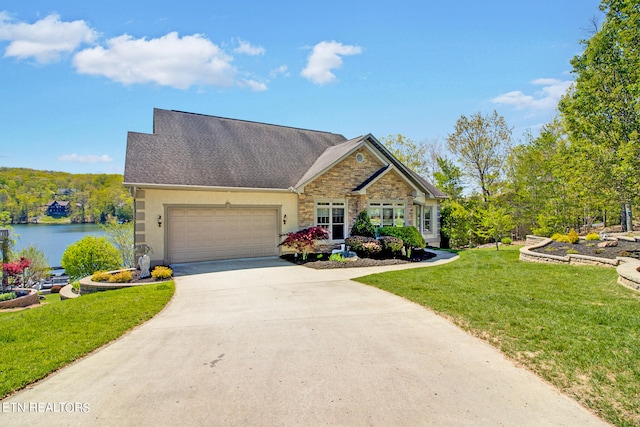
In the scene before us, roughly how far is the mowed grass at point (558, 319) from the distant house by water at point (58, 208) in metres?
54.5

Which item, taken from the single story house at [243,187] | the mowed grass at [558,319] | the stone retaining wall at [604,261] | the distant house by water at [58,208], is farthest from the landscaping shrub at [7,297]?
the distant house by water at [58,208]

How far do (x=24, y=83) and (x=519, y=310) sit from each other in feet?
64.1

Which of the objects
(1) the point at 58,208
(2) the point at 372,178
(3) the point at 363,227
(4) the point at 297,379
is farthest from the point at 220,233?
(1) the point at 58,208

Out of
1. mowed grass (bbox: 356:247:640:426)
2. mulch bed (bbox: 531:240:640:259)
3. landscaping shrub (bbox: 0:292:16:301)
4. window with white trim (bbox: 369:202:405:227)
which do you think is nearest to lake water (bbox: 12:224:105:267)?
landscaping shrub (bbox: 0:292:16:301)

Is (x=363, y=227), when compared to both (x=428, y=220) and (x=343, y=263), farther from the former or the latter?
(x=428, y=220)

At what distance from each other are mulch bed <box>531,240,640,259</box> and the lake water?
105 feet

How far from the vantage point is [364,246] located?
14023mm

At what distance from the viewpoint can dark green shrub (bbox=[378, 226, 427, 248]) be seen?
15.0 m

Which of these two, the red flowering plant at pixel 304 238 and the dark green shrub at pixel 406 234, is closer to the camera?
the red flowering plant at pixel 304 238

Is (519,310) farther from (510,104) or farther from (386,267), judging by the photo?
(510,104)

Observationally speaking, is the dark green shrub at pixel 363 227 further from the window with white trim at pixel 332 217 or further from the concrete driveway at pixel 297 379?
the concrete driveway at pixel 297 379

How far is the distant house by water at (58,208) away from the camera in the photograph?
4858 cm

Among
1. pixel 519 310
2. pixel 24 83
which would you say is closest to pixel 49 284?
pixel 24 83

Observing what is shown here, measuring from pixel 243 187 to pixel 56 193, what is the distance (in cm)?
5020
